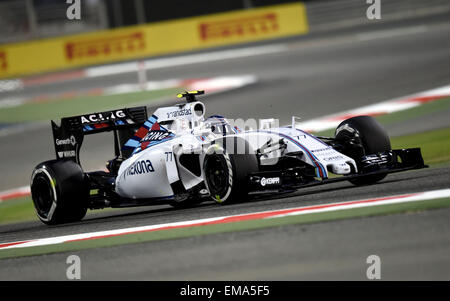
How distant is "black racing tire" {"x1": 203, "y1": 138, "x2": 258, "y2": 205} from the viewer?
8.91 m

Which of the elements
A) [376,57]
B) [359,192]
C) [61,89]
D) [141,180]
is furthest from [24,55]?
[359,192]

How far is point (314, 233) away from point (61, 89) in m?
22.2

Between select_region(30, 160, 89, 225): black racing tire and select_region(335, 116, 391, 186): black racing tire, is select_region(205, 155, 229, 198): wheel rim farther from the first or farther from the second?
select_region(30, 160, 89, 225): black racing tire

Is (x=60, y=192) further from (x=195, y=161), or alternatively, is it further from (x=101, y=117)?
(x=195, y=161)

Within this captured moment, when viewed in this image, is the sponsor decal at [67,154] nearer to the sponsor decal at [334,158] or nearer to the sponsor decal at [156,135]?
the sponsor decal at [156,135]

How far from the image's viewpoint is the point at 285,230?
23.2ft

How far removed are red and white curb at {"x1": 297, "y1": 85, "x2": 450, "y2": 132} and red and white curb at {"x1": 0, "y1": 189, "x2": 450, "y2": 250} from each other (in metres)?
6.75

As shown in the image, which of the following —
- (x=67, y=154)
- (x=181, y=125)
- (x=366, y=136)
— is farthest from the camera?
(x=67, y=154)

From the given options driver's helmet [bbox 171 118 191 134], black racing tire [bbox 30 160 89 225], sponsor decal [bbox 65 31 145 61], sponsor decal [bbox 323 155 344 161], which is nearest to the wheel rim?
driver's helmet [bbox 171 118 191 134]

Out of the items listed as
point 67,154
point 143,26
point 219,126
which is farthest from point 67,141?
point 143,26

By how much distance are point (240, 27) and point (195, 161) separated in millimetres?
21713
